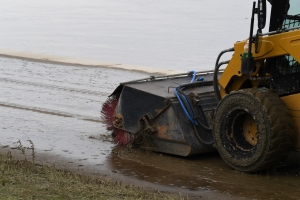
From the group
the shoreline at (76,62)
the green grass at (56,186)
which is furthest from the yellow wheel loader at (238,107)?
the shoreline at (76,62)

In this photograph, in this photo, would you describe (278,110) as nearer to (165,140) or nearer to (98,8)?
(165,140)

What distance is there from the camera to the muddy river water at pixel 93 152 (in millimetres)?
6871

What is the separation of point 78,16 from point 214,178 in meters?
24.1

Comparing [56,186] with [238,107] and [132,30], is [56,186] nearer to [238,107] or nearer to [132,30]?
[238,107]

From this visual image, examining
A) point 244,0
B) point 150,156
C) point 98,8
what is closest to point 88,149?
point 150,156

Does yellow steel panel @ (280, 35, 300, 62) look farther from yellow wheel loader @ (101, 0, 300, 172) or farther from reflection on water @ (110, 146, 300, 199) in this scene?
reflection on water @ (110, 146, 300, 199)

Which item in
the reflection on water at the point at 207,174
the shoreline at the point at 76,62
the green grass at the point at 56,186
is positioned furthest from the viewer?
the shoreline at the point at 76,62

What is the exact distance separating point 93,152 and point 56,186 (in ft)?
6.30

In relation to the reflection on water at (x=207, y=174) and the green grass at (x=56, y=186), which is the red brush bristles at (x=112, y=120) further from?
the green grass at (x=56, y=186)

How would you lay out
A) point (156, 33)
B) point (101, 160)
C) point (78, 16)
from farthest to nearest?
1. point (78, 16)
2. point (156, 33)
3. point (101, 160)

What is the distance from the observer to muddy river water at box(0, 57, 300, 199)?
6871 mm

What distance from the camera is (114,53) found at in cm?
1833

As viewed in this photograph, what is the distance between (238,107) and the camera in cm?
719

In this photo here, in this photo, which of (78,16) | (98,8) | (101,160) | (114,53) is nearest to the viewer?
(101,160)
